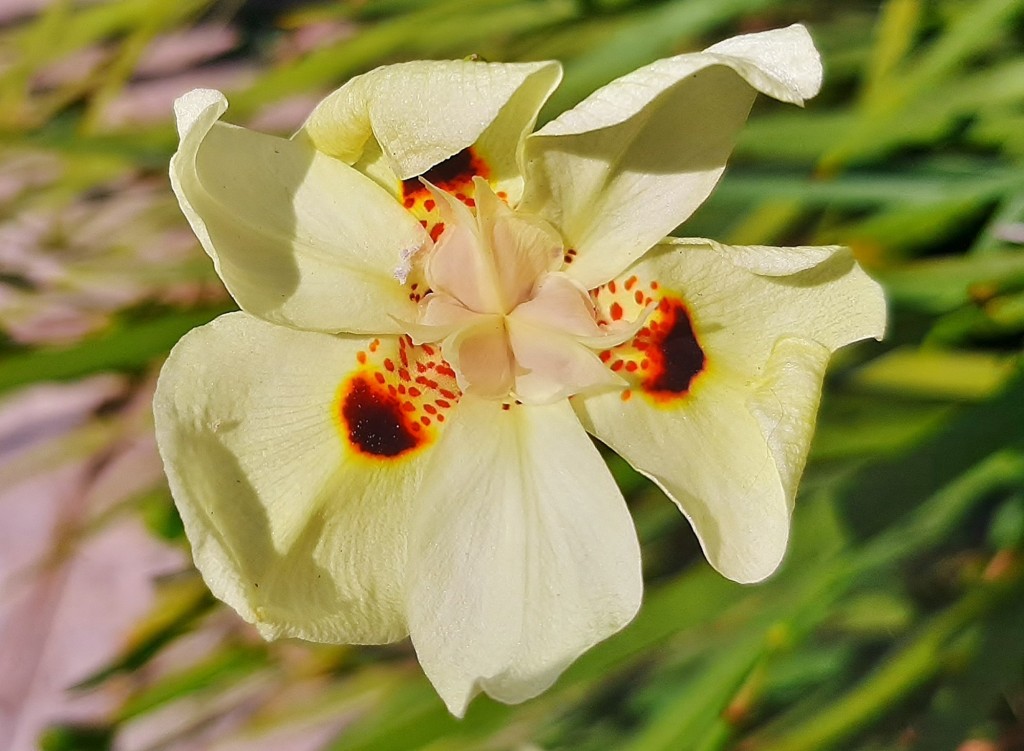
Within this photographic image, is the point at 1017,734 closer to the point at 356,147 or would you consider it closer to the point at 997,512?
the point at 997,512

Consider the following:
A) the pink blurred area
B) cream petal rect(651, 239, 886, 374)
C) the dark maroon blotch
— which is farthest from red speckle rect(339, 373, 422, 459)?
the pink blurred area

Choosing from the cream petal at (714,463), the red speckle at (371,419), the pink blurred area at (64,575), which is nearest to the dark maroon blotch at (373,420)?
the red speckle at (371,419)

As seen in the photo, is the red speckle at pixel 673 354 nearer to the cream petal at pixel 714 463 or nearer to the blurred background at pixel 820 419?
the cream petal at pixel 714 463

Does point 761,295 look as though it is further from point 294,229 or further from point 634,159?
point 294,229

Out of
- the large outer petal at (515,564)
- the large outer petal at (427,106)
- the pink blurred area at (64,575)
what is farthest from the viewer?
the pink blurred area at (64,575)

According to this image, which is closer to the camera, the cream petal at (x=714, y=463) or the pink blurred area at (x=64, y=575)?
the cream petal at (x=714, y=463)
